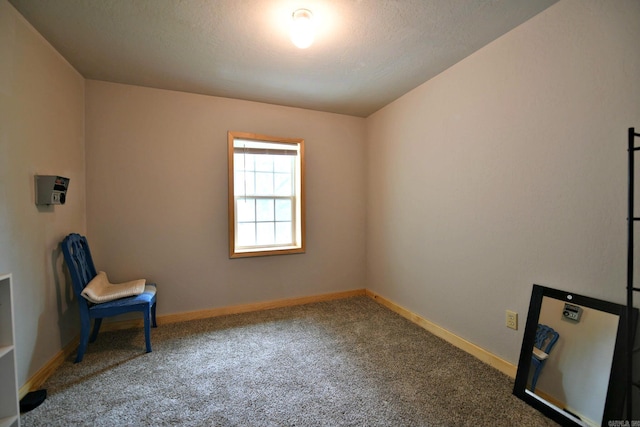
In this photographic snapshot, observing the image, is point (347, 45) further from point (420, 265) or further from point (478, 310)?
point (478, 310)

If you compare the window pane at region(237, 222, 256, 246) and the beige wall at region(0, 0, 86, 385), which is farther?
the window pane at region(237, 222, 256, 246)

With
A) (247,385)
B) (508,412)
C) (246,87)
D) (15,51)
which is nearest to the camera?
(508,412)

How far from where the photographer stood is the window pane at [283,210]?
3240 millimetres

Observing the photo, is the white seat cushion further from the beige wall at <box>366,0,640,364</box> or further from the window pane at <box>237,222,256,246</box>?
the beige wall at <box>366,0,640,364</box>

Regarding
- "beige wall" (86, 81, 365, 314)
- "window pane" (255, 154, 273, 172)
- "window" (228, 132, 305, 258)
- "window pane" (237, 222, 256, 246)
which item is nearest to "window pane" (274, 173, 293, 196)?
"window" (228, 132, 305, 258)

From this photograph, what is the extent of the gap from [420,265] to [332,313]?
3.57ft

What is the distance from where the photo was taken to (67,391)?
1.71 meters

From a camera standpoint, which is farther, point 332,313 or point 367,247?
point 367,247

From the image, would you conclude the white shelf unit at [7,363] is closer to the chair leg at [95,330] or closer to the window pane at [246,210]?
the chair leg at [95,330]

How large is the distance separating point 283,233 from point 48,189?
81.4 inches

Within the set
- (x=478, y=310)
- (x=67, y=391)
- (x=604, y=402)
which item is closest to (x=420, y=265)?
(x=478, y=310)

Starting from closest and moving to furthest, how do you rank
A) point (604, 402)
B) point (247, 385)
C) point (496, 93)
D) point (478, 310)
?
point (604, 402) < point (247, 385) < point (496, 93) < point (478, 310)

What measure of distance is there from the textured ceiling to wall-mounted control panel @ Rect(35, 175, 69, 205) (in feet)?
3.27

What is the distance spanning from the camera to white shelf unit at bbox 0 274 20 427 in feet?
4.29
